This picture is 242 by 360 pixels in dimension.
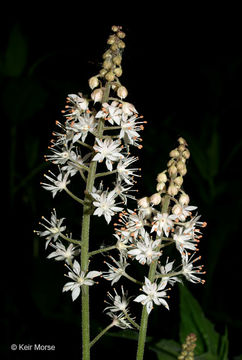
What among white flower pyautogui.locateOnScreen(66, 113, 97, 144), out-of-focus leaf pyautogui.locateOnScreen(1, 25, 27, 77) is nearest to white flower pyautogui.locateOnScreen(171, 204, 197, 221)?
white flower pyautogui.locateOnScreen(66, 113, 97, 144)

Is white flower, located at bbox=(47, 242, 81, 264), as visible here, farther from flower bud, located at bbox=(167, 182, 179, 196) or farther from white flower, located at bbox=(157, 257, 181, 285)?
flower bud, located at bbox=(167, 182, 179, 196)

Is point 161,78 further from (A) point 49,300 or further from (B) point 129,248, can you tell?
(B) point 129,248

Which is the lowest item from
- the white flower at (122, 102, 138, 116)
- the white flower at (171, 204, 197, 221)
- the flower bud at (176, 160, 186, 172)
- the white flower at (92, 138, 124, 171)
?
the white flower at (171, 204, 197, 221)

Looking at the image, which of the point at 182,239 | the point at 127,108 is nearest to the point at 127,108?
the point at 127,108

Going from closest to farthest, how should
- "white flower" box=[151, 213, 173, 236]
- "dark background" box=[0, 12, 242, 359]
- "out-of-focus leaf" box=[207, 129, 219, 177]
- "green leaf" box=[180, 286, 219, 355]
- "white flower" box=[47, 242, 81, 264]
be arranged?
"white flower" box=[151, 213, 173, 236] → "white flower" box=[47, 242, 81, 264] → "green leaf" box=[180, 286, 219, 355] → "dark background" box=[0, 12, 242, 359] → "out-of-focus leaf" box=[207, 129, 219, 177]

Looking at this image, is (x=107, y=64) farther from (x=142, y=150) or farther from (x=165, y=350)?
(x=142, y=150)

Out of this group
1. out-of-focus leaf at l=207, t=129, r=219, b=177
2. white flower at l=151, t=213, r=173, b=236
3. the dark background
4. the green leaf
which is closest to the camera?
white flower at l=151, t=213, r=173, b=236

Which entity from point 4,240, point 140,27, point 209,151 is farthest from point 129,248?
point 140,27
